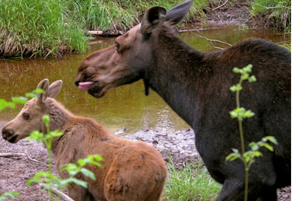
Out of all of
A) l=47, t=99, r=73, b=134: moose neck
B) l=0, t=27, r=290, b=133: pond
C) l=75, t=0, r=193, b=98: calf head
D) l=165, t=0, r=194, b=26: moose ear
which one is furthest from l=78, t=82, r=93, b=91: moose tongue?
l=0, t=27, r=290, b=133: pond

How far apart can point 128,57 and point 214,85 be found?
963mm

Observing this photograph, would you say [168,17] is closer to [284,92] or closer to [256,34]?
[284,92]

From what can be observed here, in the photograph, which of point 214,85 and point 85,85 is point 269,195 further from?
point 85,85

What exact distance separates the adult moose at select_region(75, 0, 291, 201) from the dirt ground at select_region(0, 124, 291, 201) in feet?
5.15

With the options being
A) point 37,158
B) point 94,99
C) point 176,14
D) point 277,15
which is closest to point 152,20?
point 176,14

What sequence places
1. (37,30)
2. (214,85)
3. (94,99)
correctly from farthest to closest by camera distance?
(37,30), (94,99), (214,85)

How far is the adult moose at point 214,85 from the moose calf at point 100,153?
541 mm

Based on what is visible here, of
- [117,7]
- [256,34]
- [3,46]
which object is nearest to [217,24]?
[256,34]

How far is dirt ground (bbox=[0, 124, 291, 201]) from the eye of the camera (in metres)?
6.13

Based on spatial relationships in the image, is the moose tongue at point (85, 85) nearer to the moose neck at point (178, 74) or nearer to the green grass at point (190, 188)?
the moose neck at point (178, 74)

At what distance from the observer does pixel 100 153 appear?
17.8 feet

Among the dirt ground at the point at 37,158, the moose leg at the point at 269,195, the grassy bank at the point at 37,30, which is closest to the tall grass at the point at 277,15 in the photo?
the grassy bank at the point at 37,30

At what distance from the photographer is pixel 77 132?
574 cm

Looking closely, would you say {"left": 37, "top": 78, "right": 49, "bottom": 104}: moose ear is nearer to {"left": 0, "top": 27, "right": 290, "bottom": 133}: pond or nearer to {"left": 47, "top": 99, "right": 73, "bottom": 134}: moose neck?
{"left": 47, "top": 99, "right": 73, "bottom": 134}: moose neck
